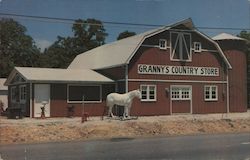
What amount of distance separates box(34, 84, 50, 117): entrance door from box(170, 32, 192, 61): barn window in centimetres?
905

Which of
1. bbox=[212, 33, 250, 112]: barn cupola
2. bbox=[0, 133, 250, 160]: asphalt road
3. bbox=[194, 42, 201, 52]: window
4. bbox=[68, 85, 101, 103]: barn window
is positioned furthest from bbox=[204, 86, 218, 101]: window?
bbox=[0, 133, 250, 160]: asphalt road

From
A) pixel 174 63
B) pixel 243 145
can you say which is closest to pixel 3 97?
pixel 174 63

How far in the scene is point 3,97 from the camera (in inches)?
1855

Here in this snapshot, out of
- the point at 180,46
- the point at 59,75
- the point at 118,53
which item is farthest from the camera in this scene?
the point at 180,46

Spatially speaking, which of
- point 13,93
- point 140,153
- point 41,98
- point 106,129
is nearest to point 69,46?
point 13,93

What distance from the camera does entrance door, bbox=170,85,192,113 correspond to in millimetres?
33625

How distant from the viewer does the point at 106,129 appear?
907 inches

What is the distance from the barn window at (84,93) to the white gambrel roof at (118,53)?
6.72 feet

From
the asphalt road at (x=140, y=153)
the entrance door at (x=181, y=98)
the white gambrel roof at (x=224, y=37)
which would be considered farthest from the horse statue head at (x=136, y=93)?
the asphalt road at (x=140, y=153)

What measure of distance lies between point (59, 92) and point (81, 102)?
1.61 m

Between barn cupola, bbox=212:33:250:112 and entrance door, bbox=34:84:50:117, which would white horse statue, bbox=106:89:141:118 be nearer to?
entrance door, bbox=34:84:50:117

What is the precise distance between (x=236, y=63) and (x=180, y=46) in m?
6.52

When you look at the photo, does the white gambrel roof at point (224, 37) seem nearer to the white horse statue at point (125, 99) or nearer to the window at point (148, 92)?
the window at point (148, 92)

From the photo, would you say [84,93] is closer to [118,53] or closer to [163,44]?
[118,53]
